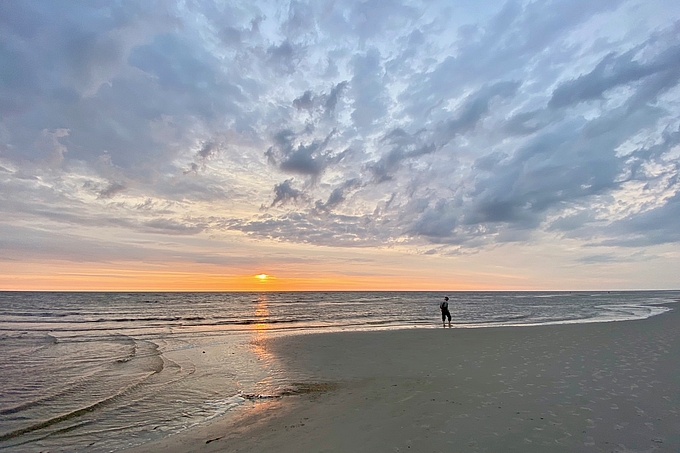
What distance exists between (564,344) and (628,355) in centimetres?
337

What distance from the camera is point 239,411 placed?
32.3 feet

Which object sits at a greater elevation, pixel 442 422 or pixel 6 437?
pixel 442 422

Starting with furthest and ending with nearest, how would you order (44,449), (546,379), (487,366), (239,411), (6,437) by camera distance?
(487,366) → (546,379) → (239,411) → (6,437) → (44,449)

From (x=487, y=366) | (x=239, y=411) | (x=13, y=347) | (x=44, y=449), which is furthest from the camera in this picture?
(x=13, y=347)

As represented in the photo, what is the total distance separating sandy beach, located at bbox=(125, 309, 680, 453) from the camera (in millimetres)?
7084

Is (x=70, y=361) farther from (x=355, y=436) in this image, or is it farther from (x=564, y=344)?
(x=564, y=344)

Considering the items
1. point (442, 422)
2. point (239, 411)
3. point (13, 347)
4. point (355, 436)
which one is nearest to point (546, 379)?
point (442, 422)

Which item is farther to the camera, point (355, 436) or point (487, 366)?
point (487, 366)

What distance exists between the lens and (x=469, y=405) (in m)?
9.04

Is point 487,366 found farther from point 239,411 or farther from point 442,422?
point 239,411

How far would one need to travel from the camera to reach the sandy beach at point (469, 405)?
23.2 feet

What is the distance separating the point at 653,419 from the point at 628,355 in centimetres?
836

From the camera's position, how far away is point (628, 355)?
14.6 meters

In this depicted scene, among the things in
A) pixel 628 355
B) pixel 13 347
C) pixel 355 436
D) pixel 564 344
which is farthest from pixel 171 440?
pixel 13 347
